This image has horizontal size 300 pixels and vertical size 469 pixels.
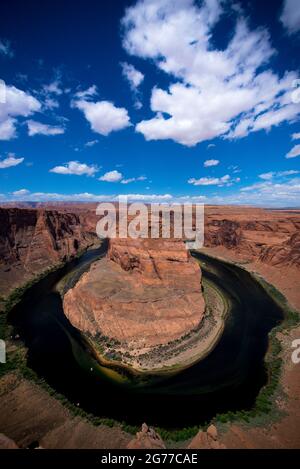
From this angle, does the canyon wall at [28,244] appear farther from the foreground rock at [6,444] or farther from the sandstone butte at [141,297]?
the foreground rock at [6,444]

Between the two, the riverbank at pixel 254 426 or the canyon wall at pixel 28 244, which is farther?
the canyon wall at pixel 28 244

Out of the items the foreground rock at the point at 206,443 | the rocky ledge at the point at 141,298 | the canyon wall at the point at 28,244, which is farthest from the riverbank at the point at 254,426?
the canyon wall at the point at 28,244

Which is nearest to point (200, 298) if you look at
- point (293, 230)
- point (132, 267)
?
point (132, 267)

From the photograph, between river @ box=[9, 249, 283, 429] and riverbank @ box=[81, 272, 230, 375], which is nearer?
river @ box=[9, 249, 283, 429]

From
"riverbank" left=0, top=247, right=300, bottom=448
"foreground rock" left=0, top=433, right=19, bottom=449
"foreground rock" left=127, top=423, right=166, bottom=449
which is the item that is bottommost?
"riverbank" left=0, top=247, right=300, bottom=448

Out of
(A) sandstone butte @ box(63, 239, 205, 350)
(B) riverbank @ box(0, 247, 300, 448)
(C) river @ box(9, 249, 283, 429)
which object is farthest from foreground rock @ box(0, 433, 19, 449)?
(A) sandstone butte @ box(63, 239, 205, 350)

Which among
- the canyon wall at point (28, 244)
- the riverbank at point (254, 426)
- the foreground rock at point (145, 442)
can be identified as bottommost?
the riverbank at point (254, 426)

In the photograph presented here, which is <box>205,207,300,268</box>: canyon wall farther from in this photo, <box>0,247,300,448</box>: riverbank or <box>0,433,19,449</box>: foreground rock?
<box>0,433,19,449</box>: foreground rock
